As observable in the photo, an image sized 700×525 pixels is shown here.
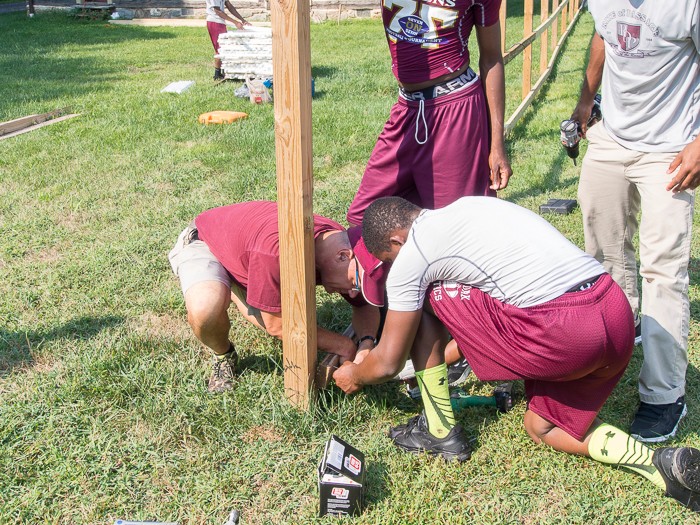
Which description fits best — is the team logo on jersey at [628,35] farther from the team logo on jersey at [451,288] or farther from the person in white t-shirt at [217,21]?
the person in white t-shirt at [217,21]

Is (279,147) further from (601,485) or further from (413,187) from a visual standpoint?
(601,485)

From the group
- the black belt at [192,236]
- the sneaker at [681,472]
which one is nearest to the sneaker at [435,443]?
the sneaker at [681,472]

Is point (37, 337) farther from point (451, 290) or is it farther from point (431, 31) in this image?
point (431, 31)

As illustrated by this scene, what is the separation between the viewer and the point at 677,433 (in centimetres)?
319

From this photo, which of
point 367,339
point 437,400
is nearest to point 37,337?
point 367,339

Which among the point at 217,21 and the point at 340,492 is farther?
the point at 217,21

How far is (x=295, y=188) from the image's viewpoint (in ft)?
9.36

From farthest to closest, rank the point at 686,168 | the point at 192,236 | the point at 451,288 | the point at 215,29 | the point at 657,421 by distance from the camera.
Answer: the point at 215,29, the point at 192,236, the point at 657,421, the point at 686,168, the point at 451,288

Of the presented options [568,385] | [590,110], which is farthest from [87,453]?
[590,110]

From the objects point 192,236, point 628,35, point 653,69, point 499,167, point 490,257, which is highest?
point 628,35

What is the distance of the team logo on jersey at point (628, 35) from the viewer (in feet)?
9.96

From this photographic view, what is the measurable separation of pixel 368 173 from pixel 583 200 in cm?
104

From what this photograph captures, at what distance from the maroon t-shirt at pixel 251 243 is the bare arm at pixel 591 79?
1.44 meters

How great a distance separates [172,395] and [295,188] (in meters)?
1.18
